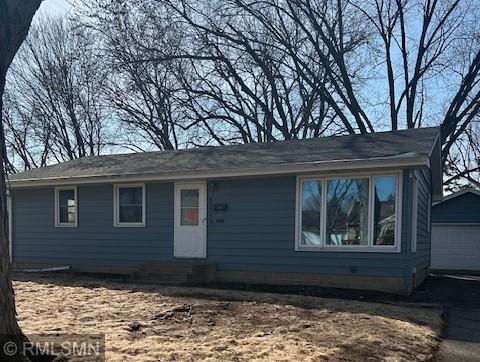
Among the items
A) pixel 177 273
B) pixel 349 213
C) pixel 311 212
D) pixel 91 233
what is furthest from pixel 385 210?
pixel 91 233

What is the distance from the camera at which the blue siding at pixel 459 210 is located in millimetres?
18000

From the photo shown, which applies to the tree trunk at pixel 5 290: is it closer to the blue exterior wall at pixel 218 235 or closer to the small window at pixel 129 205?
the blue exterior wall at pixel 218 235

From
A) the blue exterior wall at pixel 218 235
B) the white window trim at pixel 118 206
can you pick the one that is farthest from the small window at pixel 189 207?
the white window trim at pixel 118 206

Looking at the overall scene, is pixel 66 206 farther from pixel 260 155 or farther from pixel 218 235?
pixel 260 155

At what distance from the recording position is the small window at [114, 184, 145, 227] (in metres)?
12.2

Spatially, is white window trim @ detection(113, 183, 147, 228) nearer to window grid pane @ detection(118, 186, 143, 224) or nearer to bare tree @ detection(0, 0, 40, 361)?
window grid pane @ detection(118, 186, 143, 224)

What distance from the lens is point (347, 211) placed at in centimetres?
969

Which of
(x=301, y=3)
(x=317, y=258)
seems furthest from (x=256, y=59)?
(x=317, y=258)

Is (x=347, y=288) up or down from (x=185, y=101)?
down

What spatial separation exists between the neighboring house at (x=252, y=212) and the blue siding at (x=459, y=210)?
4.75 meters

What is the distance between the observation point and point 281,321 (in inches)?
239

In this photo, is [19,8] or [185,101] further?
[185,101]

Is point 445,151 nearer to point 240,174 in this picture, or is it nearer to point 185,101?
point 185,101

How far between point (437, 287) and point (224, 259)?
5.15 metres
